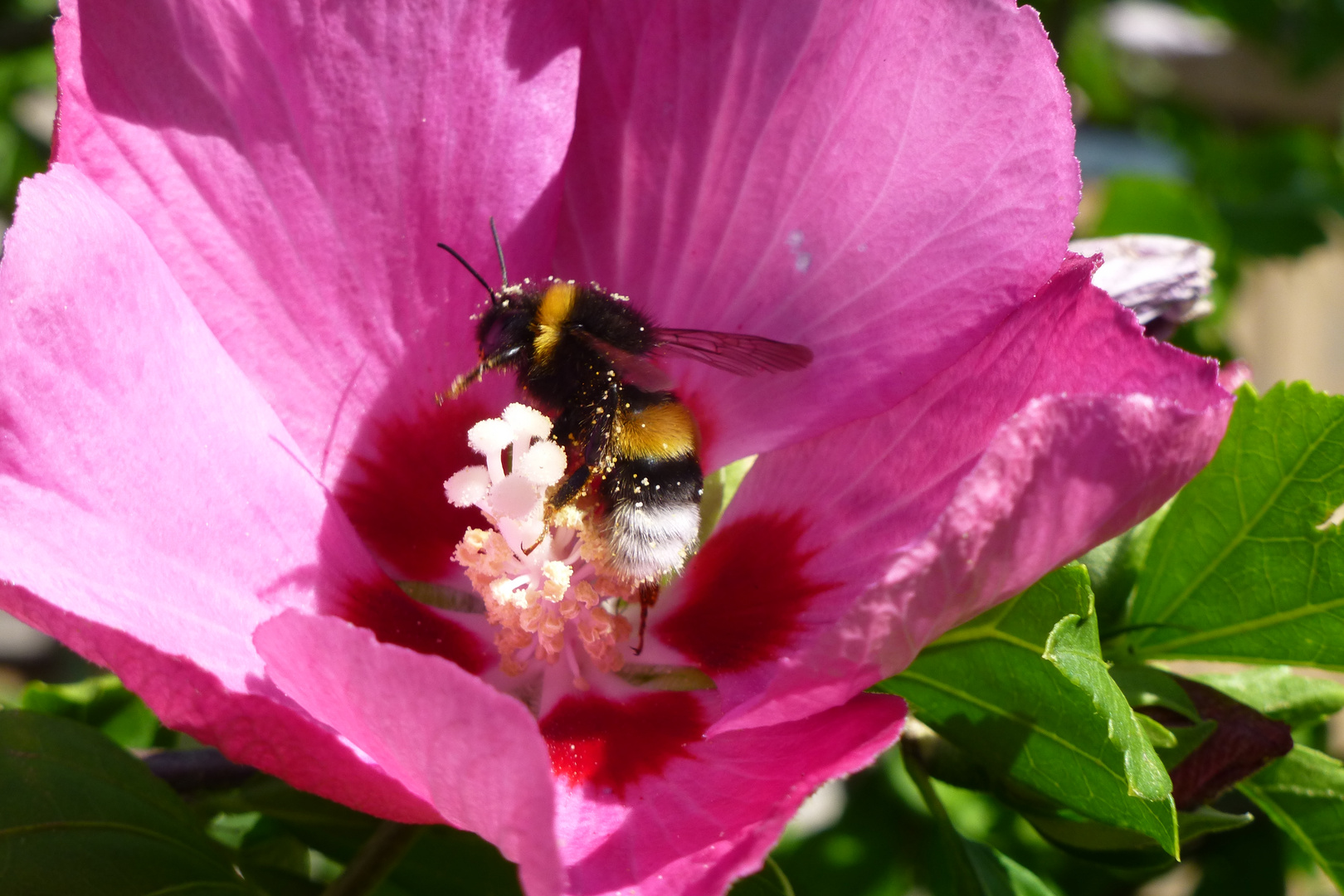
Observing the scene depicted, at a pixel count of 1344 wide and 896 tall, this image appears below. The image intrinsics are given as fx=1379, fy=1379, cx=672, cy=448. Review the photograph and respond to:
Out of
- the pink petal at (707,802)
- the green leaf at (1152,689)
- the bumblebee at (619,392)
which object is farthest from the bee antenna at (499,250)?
the green leaf at (1152,689)

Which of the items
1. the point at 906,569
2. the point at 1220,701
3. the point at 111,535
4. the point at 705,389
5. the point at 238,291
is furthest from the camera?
the point at 705,389

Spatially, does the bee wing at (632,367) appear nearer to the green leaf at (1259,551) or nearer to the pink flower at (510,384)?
the pink flower at (510,384)

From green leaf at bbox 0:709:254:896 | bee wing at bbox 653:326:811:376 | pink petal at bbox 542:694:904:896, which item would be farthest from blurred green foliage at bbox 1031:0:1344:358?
green leaf at bbox 0:709:254:896

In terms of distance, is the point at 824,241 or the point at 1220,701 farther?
the point at 824,241

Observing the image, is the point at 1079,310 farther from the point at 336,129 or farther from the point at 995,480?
the point at 336,129

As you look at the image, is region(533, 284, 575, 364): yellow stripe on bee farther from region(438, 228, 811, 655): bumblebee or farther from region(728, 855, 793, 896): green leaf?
region(728, 855, 793, 896): green leaf

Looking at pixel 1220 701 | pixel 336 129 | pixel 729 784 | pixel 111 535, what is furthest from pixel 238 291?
pixel 1220 701

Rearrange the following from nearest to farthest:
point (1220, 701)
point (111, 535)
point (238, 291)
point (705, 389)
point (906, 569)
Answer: point (906, 569)
point (111, 535)
point (1220, 701)
point (238, 291)
point (705, 389)
